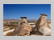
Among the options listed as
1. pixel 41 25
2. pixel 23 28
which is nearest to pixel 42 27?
pixel 41 25

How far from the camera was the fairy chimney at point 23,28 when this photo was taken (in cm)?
435

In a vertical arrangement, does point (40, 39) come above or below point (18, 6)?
below

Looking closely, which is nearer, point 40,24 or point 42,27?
point 42,27

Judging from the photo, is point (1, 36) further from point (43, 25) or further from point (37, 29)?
point (43, 25)

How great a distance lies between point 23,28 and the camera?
4.40 m

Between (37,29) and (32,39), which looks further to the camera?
(37,29)

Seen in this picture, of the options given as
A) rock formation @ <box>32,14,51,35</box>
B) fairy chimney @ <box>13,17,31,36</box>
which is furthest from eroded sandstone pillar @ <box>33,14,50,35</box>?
fairy chimney @ <box>13,17,31,36</box>

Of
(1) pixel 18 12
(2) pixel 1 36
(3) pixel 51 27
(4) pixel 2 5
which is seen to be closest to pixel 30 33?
(3) pixel 51 27

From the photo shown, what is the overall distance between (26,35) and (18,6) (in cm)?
265

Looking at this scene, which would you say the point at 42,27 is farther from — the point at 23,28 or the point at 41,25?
the point at 23,28

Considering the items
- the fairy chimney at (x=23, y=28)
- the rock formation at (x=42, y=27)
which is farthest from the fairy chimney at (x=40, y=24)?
the fairy chimney at (x=23, y=28)

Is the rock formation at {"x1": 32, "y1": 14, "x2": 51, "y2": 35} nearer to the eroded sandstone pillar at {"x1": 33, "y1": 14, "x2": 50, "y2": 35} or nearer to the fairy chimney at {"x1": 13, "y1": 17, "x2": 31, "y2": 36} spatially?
the eroded sandstone pillar at {"x1": 33, "y1": 14, "x2": 50, "y2": 35}

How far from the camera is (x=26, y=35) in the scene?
4273 mm

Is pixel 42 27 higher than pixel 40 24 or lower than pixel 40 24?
lower
